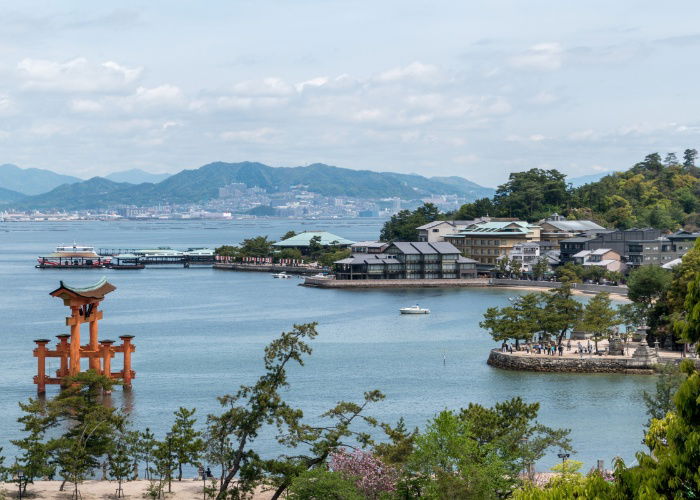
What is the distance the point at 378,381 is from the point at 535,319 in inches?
286

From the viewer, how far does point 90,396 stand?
23469mm

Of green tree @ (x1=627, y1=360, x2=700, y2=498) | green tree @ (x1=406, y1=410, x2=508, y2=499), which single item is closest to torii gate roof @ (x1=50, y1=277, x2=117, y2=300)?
green tree @ (x1=406, y1=410, x2=508, y2=499)

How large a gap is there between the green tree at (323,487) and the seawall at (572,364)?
20.9 meters

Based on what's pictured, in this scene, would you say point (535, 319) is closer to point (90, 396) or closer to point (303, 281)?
point (90, 396)

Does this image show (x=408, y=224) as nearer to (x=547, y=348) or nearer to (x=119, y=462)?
(x=547, y=348)

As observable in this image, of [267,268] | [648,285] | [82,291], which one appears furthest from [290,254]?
[82,291]

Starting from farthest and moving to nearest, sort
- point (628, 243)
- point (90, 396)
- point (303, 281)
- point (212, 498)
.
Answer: point (303, 281) → point (628, 243) → point (90, 396) → point (212, 498)

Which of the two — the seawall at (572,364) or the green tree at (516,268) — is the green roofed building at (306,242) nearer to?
the green tree at (516,268)

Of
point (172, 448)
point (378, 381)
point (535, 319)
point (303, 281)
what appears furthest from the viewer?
point (303, 281)

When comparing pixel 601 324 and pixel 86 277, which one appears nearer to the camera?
pixel 601 324

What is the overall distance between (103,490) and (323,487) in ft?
19.3

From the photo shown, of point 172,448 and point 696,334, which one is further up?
point 696,334

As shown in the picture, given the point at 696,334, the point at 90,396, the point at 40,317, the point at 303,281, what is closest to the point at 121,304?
the point at 40,317

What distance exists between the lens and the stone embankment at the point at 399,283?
7369 cm
